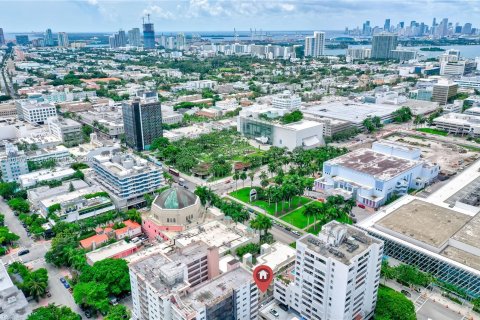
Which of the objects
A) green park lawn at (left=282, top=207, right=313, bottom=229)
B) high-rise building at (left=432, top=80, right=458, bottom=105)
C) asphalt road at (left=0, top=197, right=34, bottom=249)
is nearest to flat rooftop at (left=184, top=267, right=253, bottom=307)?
green park lawn at (left=282, top=207, right=313, bottom=229)

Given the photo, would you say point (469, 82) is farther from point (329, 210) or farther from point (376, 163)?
point (329, 210)

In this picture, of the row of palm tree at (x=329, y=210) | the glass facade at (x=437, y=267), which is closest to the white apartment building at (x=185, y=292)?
the row of palm tree at (x=329, y=210)

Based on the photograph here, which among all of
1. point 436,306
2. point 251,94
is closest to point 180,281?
point 436,306

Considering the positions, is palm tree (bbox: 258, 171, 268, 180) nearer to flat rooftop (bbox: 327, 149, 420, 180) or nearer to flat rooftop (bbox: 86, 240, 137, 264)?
flat rooftop (bbox: 327, 149, 420, 180)

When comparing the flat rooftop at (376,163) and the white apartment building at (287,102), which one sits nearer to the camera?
the flat rooftop at (376,163)

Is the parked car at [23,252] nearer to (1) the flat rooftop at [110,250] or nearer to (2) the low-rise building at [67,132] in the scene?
(1) the flat rooftop at [110,250]

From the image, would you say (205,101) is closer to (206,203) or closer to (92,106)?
(92,106)
